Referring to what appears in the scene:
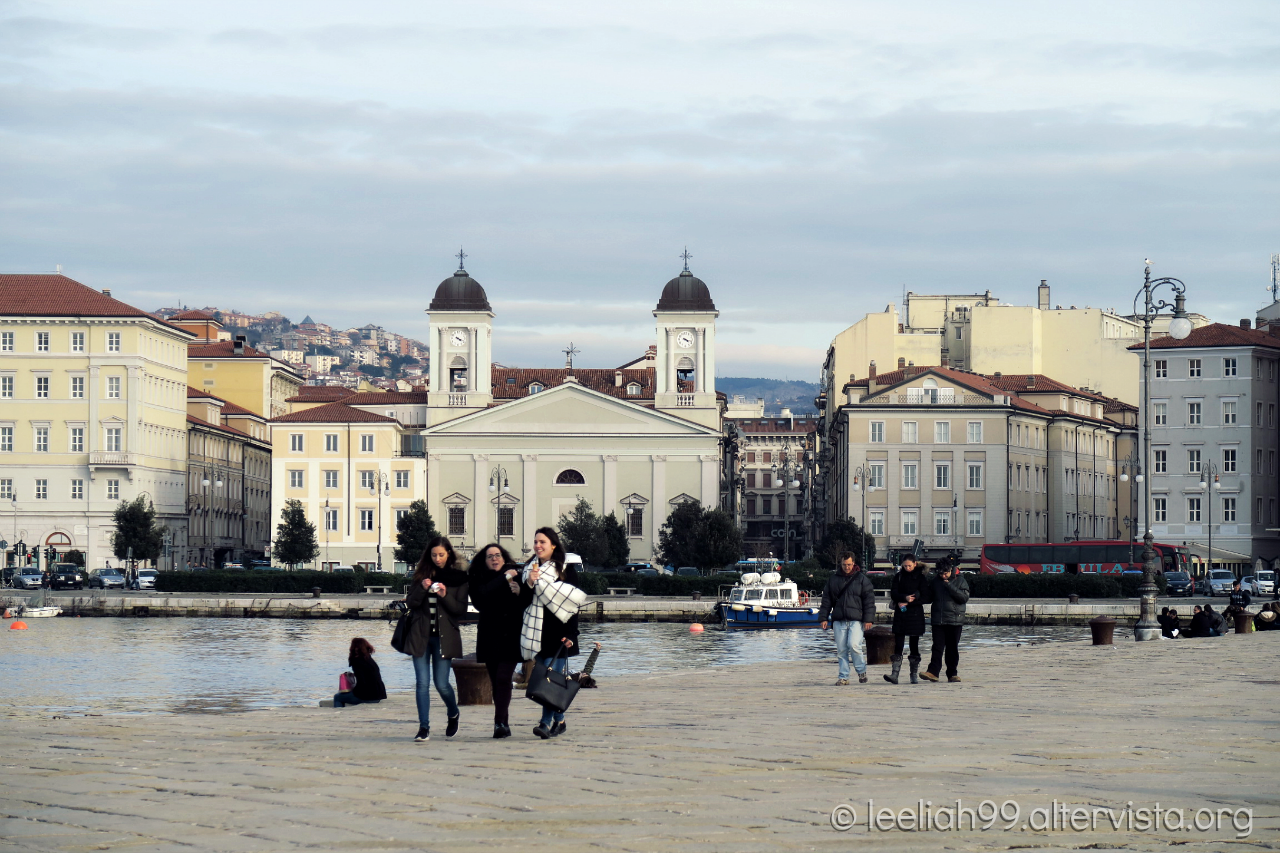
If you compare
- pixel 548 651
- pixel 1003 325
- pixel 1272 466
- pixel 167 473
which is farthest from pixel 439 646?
pixel 1003 325

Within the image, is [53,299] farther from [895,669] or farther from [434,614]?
[434,614]

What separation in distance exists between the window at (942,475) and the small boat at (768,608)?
30.9 m

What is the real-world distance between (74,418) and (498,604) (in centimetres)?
9141

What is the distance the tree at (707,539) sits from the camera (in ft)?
305

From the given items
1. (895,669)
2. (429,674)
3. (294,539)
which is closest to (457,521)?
(294,539)

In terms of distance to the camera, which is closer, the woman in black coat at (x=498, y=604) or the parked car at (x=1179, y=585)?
the woman in black coat at (x=498, y=604)

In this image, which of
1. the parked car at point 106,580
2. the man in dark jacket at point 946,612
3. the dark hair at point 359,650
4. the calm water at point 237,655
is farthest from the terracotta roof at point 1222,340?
the dark hair at point 359,650

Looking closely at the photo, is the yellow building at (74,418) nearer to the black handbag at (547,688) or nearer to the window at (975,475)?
the window at (975,475)

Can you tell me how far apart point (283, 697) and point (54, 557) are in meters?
71.4

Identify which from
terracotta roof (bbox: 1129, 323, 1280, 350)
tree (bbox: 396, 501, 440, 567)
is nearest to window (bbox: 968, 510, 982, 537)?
terracotta roof (bbox: 1129, 323, 1280, 350)

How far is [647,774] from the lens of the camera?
1231 cm

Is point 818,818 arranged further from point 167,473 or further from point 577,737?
point 167,473

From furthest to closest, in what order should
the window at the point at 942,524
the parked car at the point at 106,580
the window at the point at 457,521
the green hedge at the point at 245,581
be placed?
the window at the point at 457,521 → the window at the point at 942,524 → the parked car at the point at 106,580 → the green hedge at the point at 245,581

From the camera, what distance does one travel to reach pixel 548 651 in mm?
14391
